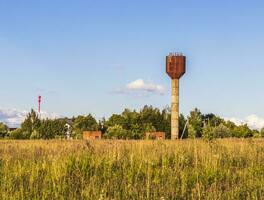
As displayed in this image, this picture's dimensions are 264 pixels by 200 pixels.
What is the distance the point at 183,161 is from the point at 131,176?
2.41 m

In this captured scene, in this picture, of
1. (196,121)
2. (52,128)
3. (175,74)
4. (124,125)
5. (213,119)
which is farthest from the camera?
(213,119)

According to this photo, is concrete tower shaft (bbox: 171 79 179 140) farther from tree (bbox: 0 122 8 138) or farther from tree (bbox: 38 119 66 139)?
tree (bbox: 0 122 8 138)

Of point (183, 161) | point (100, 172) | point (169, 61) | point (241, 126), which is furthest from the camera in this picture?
point (241, 126)

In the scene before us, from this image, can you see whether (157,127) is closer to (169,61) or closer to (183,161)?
(169,61)

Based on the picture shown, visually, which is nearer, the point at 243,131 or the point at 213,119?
the point at 243,131

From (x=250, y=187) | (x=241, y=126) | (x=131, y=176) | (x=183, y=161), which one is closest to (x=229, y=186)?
(x=250, y=187)

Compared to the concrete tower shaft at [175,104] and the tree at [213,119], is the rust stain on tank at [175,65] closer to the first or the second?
the concrete tower shaft at [175,104]

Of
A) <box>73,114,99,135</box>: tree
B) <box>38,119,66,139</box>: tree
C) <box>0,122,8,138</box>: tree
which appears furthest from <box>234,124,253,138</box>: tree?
<box>0,122,8,138</box>: tree

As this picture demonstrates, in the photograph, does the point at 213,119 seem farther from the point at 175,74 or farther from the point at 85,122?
the point at 175,74

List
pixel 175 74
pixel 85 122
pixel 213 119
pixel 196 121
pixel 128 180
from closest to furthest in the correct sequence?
pixel 128 180 → pixel 175 74 → pixel 85 122 → pixel 196 121 → pixel 213 119

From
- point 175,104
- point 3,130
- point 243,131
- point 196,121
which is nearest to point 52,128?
point 3,130

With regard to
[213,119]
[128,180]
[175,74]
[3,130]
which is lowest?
[128,180]

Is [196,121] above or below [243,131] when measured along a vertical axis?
above

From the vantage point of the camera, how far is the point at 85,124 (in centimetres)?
6588
